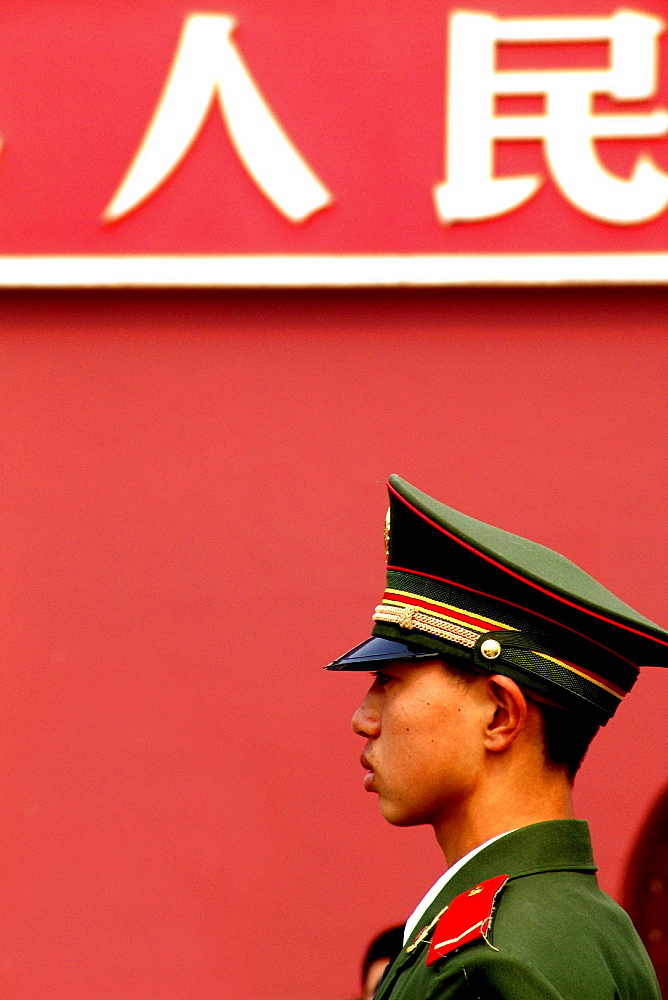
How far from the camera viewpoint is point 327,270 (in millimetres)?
3004

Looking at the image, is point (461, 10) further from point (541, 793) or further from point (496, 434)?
point (541, 793)

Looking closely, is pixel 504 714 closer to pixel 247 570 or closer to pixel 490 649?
pixel 490 649

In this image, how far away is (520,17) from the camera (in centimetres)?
297

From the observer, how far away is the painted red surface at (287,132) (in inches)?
117

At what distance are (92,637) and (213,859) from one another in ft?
1.95

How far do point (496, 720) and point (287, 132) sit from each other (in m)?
2.10

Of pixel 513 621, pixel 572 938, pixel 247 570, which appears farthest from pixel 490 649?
pixel 247 570

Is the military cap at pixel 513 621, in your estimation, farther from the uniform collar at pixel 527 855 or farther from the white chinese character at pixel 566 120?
the white chinese character at pixel 566 120

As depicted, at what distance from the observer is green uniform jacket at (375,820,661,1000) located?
3.57ft

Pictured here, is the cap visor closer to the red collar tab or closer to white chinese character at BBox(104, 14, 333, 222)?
the red collar tab

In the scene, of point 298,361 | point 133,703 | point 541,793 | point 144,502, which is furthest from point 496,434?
point 541,793

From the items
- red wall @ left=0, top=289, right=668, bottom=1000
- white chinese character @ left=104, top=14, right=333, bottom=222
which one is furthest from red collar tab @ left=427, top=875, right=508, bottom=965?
white chinese character @ left=104, top=14, right=333, bottom=222

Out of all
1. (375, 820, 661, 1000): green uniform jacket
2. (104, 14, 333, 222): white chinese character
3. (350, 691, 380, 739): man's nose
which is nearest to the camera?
(375, 820, 661, 1000): green uniform jacket

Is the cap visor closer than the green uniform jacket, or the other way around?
the green uniform jacket
